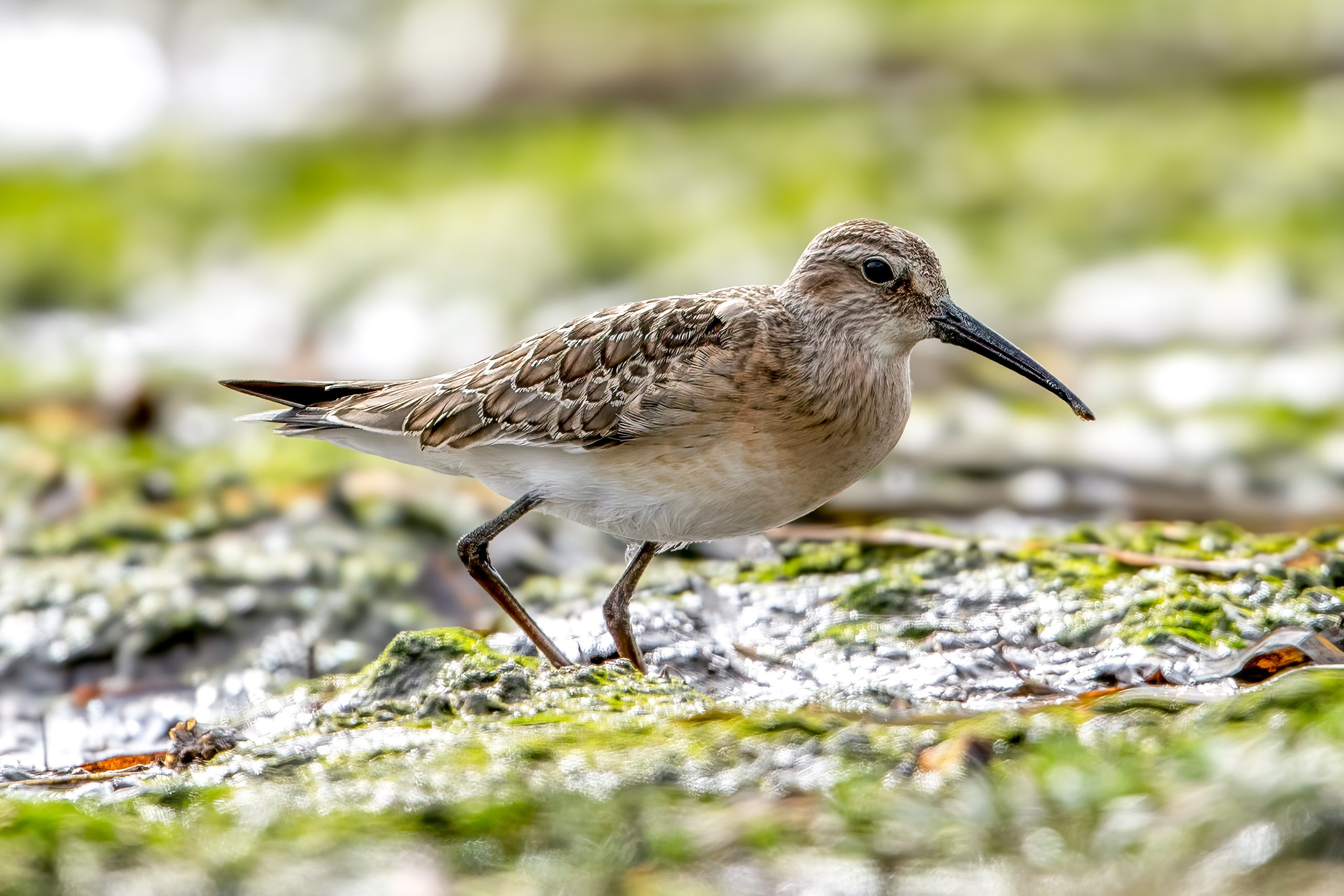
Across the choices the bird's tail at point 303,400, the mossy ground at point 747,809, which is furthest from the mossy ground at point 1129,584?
the bird's tail at point 303,400

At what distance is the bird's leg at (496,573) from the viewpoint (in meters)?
5.20

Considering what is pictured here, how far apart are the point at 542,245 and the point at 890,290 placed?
22.9ft

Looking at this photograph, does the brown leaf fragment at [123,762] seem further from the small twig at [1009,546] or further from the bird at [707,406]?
the small twig at [1009,546]

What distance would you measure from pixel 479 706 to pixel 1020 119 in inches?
366

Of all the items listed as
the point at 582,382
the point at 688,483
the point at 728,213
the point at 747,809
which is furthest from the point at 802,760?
the point at 728,213

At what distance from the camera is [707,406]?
4.90 metres

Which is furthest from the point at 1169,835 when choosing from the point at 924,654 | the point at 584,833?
the point at 924,654

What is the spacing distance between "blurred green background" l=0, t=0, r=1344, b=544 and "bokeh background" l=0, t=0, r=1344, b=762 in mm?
37

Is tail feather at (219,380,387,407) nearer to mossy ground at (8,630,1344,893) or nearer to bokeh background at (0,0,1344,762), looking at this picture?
bokeh background at (0,0,1344,762)

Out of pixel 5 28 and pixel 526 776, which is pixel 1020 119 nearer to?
pixel 526 776

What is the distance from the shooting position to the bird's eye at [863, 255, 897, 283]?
5.18 metres

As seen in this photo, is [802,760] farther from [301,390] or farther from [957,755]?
[301,390]

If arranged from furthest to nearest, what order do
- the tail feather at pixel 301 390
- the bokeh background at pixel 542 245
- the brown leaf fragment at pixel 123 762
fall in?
the bokeh background at pixel 542 245 → the tail feather at pixel 301 390 → the brown leaf fragment at pixel 123 762

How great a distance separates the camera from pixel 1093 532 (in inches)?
237
